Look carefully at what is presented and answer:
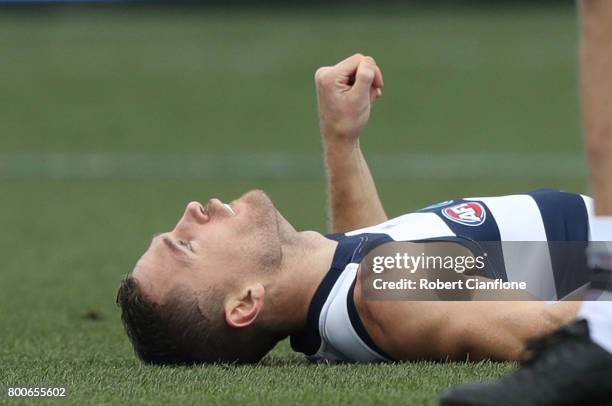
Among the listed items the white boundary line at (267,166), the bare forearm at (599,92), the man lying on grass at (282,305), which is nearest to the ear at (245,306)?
the man lying on grass at (282,305)

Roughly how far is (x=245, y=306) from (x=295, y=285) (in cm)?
14

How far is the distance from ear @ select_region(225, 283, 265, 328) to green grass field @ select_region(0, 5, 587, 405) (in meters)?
0.12

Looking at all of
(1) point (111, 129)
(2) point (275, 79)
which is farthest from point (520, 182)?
(2) point (275, 79)

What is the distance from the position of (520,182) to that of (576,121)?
4.02 m

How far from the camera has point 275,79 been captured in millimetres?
15977

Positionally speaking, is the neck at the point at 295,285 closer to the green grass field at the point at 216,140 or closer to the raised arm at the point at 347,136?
the green grass field at the point at 216,140

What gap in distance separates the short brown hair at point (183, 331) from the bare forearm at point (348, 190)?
2.43ft

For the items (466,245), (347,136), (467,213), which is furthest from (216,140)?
(466,245)

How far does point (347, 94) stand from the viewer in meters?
3.98

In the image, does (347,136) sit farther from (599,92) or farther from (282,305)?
(599,92)

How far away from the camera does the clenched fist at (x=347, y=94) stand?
13.0ft

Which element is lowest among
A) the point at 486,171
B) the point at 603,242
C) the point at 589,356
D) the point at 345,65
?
the point at 486,171

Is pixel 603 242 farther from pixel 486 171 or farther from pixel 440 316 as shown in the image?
pixel 486 171

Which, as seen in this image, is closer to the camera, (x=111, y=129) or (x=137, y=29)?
(x=111, y=129)
